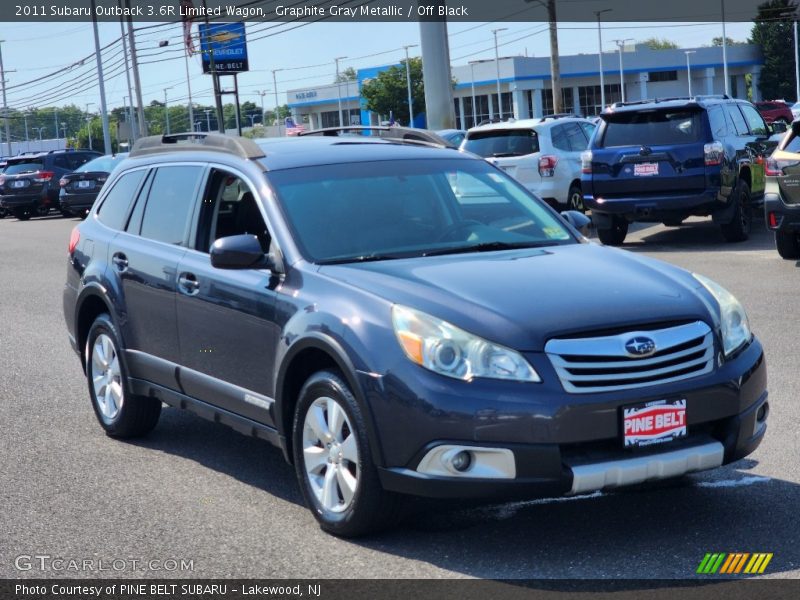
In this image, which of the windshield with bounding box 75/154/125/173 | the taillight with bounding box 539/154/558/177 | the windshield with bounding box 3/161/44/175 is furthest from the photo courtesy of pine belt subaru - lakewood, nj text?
the windshield with bounding box 3/161/44/175

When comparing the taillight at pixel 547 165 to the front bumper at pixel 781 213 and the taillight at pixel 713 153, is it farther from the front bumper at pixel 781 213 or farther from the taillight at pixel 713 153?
the front bumper at pixel 781 213

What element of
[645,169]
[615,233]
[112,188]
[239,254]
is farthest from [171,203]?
[615,233]

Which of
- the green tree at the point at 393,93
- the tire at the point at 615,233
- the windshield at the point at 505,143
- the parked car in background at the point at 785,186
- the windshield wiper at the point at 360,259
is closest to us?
the windshield wiper at the point at 360,259

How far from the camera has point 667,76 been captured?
10494 centimetres

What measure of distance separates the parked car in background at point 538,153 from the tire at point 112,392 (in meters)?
12.1

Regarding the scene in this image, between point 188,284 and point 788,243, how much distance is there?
383 inches

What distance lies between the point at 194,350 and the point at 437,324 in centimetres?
194

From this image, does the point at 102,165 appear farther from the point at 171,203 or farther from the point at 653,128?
the point at 171,203

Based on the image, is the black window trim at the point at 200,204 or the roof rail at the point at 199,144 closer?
the black window trim at the point at 200,204

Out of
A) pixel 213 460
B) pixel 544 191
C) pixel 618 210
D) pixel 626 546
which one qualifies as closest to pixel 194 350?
pixel 213 460

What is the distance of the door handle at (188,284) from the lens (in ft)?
20.7

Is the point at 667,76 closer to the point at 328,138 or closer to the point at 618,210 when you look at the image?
the point at 618,210

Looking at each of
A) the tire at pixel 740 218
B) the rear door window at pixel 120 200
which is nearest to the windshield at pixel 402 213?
the rear door window at pixel 120 200

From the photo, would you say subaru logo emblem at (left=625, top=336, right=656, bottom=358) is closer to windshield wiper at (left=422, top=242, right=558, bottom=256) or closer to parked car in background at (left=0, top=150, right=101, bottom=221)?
windshield wiper at (left=422, top=242, right=558, bottom=256)
